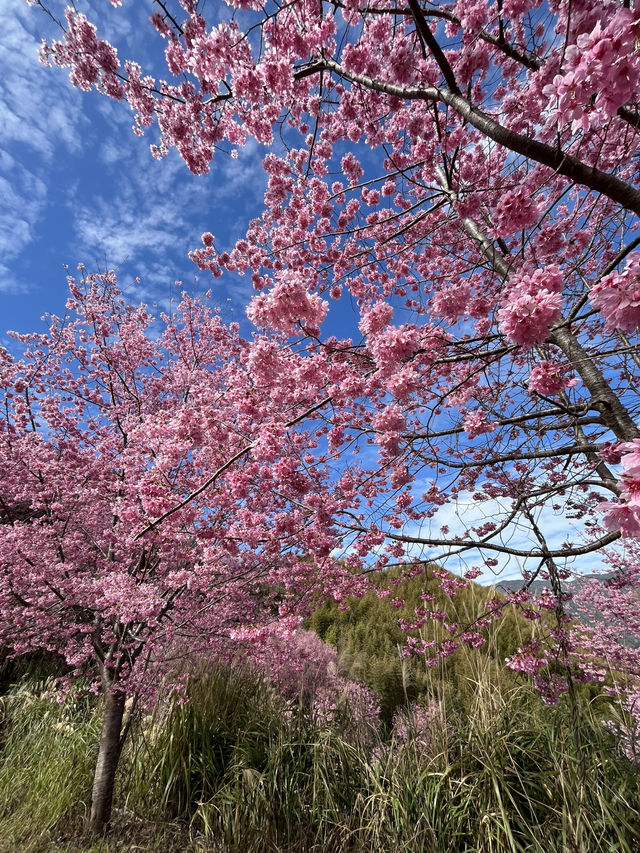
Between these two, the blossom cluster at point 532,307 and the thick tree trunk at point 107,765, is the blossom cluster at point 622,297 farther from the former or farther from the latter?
the thick tree trunk at point 107,765

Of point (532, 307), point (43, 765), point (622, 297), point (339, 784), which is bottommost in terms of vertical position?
point (339, 784)

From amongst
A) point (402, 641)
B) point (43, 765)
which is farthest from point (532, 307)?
point (402, 641)

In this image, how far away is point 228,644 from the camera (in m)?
6.05

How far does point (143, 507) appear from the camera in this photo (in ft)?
14.1

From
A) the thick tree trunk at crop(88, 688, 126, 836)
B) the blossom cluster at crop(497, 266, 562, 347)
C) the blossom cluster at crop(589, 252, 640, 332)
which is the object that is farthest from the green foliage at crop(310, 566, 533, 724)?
the blossom cluster at crop(589, 252, 640, 332)

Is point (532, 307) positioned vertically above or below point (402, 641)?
above

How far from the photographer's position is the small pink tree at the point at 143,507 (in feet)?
12.6

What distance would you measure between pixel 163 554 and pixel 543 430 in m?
4.83

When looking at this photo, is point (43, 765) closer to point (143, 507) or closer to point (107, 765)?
point (107, 765)

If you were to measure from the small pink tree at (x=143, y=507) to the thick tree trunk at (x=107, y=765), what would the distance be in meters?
0.02

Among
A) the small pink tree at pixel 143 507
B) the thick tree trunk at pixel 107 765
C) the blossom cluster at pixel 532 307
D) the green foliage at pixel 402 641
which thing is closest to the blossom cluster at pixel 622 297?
the blossom cluster at pixel 532 307

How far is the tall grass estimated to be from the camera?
2914mm

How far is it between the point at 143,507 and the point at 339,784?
3603mm

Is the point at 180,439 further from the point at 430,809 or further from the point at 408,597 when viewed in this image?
the point at 408,597
